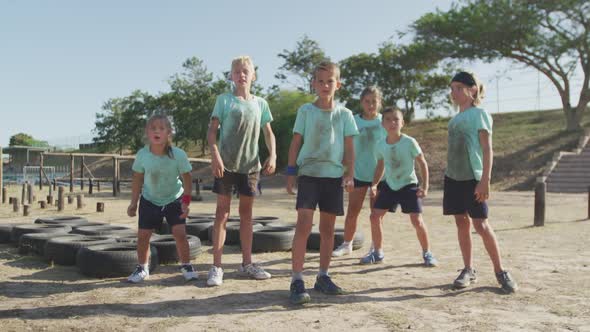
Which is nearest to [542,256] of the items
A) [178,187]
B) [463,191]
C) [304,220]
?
[463,191]

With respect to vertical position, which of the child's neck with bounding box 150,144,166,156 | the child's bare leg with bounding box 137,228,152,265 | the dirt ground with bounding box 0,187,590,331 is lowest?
the dirt ground with bounding box 0,187,590,331

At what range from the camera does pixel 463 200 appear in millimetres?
4680

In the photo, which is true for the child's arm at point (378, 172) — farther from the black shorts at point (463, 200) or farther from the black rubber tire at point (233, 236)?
the black rubber tire at point (233, 236)

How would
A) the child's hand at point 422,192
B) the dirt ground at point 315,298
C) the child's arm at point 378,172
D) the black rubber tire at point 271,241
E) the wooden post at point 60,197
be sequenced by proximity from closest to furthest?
the dirt ground at point 315,298 → the child's hand at point 422,192 → the child's arm at point 378,172 → the black rubber tire at point 271,241 → the wooden post at point 60,197

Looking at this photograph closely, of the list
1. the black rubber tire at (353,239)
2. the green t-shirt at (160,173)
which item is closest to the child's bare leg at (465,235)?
the black rubber tire at (353,239)

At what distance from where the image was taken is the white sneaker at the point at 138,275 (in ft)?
16.0

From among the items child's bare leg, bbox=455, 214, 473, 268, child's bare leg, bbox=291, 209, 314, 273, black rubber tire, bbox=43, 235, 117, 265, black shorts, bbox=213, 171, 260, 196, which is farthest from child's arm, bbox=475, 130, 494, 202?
black rubber tire, bbox=43, 235, 117, 265

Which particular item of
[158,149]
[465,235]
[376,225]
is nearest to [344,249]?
[376,225]

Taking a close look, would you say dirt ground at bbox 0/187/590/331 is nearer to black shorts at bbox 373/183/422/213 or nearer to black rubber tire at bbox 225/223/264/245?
black rubber tire at bbox 225/223/264/245

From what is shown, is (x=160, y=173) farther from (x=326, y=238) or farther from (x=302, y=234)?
(x=326, y=238)

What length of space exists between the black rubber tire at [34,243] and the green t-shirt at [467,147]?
458cm

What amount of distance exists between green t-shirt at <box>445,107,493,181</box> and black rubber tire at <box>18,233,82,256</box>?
15.0 feet

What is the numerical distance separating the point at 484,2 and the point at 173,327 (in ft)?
103

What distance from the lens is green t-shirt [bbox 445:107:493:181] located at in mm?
4629
